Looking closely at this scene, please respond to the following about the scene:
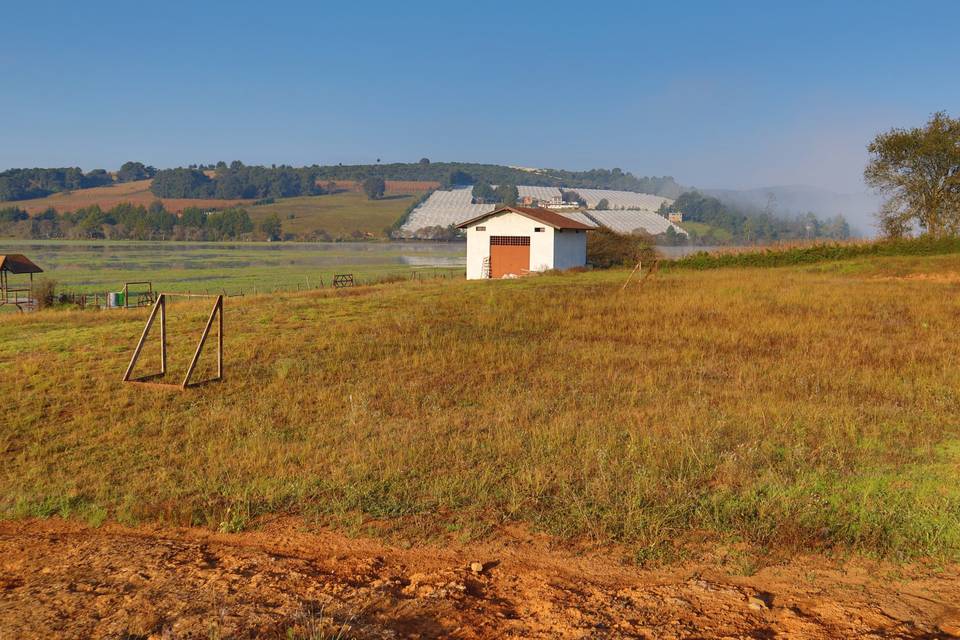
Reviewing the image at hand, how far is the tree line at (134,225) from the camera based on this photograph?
157 meters

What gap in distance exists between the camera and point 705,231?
449 ft

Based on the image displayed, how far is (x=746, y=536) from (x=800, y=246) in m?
44.9

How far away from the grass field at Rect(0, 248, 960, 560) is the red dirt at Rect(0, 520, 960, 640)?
503 mm

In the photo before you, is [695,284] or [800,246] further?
[800,246]

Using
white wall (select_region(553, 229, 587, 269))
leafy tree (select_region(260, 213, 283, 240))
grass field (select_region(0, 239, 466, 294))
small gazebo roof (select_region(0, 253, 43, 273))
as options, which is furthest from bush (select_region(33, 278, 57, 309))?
leafy tree (select_region(260, 213, 283, 240))

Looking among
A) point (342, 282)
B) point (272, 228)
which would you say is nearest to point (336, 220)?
point (272, 228)

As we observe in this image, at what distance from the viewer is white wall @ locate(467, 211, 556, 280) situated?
144 feet

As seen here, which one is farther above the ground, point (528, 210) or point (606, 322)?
point (528, 210)

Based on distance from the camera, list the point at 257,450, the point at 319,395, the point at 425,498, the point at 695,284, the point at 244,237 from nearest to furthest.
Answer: the point at 425,498 → the point at 257,450 → the point at 319,395 → the point at 695,284 → the point at 244,237

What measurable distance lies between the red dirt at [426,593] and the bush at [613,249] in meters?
46.8

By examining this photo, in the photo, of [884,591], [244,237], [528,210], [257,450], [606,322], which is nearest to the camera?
[884,591]

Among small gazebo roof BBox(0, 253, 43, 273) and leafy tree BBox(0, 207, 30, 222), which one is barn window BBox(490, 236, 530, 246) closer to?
small gazebo roof BBox(0, 253, 43, 273)

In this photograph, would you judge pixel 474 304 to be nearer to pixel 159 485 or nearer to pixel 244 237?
pixel 159 485

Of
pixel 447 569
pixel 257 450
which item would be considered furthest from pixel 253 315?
pixel 447 569
